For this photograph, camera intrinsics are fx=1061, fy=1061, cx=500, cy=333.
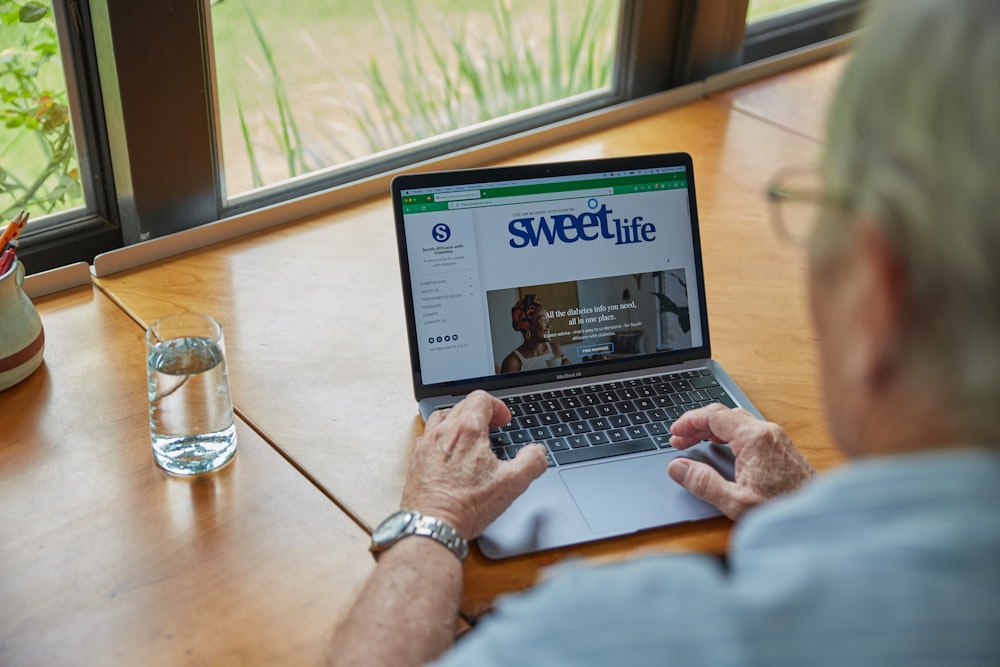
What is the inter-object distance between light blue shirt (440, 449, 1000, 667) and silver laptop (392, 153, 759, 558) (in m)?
0.57

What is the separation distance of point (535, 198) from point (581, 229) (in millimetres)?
71

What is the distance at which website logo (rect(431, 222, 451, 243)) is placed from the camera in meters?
1.29

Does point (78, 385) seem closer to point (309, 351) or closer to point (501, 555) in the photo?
point (309, 351)

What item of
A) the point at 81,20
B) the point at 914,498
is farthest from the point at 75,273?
the point at 914,498

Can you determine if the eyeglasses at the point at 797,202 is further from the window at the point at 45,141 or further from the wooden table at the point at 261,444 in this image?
the window at the point at 45,141

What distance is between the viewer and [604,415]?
4.24 ft

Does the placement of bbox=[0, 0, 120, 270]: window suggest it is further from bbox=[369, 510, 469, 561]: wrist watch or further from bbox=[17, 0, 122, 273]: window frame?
bbox=[369, 510, 469, 561]: wrist watch

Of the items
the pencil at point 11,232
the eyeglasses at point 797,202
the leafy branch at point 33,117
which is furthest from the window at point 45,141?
the eyeglasses at point 797,202

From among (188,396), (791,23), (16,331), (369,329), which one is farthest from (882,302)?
(791,23)

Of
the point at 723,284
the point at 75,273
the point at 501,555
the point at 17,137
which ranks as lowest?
the point at 501,555

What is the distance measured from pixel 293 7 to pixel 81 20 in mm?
339

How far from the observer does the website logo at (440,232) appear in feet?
4.25

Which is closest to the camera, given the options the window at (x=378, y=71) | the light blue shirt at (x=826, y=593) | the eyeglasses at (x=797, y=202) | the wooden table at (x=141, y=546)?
the light blue shirt at (x=826, y=593)

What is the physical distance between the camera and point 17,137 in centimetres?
156
